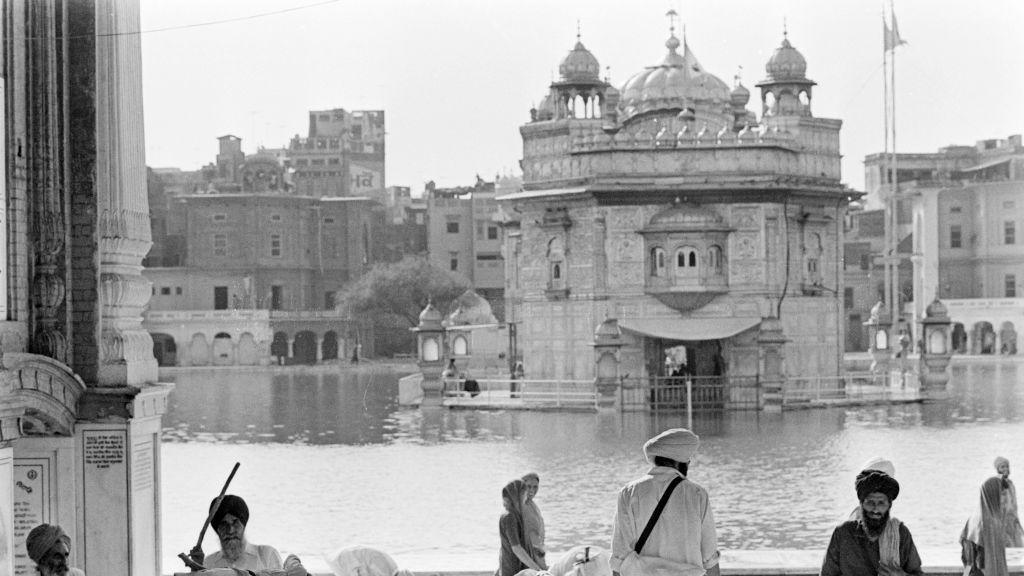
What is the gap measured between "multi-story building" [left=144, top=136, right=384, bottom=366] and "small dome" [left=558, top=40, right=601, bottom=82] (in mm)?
23725

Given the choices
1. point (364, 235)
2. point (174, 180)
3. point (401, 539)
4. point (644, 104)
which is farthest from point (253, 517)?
point (174, 180)

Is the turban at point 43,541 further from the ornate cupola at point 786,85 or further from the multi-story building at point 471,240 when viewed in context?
the multi-story building at point 471,240

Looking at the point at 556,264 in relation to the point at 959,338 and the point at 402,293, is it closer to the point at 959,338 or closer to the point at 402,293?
the point at 402,293

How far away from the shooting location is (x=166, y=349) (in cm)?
6212

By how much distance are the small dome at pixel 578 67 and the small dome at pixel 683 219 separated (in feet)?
22.6

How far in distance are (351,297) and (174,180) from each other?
46.3 feet

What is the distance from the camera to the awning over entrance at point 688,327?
3428cm

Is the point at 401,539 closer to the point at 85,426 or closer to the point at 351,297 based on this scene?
the point at 85,426

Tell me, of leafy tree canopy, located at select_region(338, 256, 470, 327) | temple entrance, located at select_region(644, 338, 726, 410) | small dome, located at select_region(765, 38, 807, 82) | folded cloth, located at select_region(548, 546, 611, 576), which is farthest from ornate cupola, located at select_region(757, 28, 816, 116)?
folded cloth, located at select_region(548, 546, 611, 576)

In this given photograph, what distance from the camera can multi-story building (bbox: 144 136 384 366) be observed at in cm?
6166

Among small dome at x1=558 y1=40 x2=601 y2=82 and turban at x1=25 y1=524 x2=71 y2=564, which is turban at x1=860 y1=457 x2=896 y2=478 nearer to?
turban at x1=25 y1=524 x2=71 y2=564

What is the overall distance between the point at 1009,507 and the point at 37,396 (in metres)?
5.50

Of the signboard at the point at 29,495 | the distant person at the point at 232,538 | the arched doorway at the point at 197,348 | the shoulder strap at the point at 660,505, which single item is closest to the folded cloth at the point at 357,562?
the distant person at the point at 232,538

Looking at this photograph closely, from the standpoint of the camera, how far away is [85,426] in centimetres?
1000
